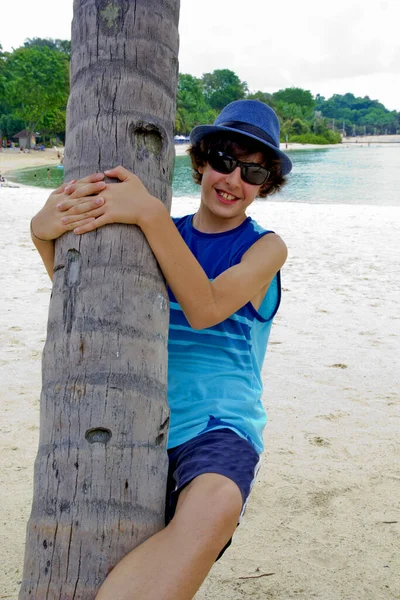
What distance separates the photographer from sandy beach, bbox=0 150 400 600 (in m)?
2.91

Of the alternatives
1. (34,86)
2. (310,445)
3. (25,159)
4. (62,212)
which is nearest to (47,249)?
(62,212)

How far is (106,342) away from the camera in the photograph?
5.52ft

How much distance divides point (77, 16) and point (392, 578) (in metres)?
2.57

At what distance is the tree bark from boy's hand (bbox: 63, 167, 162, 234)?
3 centimetres

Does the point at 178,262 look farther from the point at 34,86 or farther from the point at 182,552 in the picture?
the point at 34,86

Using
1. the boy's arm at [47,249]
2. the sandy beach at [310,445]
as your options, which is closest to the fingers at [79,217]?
the boy's arm at [47,249]

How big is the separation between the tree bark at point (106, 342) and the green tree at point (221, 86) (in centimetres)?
13628

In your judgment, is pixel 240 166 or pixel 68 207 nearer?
pixel 68 207

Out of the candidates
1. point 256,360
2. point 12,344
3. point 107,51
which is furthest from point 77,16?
point 12,344

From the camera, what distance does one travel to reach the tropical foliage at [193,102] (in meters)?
68.9

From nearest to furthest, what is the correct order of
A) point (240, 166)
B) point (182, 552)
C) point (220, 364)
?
point (182, 552)
point (220, 364)
point (240, 166)

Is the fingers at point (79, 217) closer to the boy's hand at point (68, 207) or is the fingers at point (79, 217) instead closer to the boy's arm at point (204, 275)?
the boy's hand at point (68, 207)

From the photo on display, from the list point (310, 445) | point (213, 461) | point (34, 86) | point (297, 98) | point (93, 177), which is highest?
point (297, 98)

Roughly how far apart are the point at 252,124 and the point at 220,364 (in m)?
0.87
